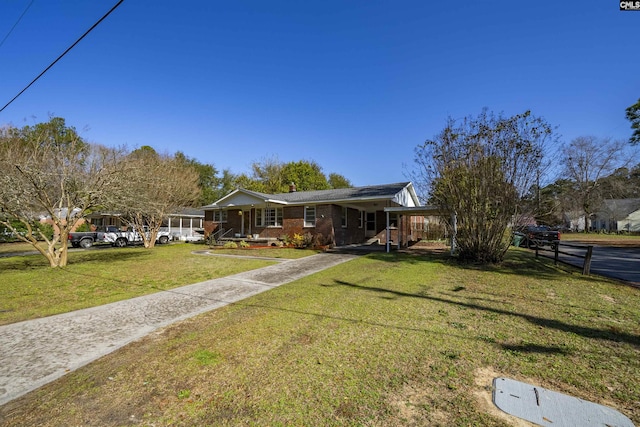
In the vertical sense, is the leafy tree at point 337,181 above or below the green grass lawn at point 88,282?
above

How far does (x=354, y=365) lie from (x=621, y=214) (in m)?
62.7

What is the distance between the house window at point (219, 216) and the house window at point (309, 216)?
27.4 feet

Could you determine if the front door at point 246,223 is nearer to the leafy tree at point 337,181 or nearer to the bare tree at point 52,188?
the bare tree at point 52,188

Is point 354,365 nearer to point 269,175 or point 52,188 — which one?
point 52,188

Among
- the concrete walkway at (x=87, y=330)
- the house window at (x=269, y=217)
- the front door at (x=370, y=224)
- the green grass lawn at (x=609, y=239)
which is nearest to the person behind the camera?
the concrete walkway at (x=87, y=330)

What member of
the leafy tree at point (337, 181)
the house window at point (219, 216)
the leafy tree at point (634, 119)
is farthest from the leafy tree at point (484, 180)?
the leafy tree at point (337, 181)

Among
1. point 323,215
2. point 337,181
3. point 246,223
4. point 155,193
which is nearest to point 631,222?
point 337,181

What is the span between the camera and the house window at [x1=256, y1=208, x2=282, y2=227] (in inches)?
842

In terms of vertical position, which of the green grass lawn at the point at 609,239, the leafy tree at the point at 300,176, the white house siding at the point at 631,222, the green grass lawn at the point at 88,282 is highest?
the leafy tree at the point at 300,176

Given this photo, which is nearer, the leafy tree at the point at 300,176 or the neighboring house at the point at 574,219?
the leafy tree at the point at 300,176

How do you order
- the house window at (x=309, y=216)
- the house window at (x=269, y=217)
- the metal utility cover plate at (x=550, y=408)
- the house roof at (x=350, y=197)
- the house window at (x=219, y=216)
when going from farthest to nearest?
the house window at (x=219, y=216), the house window at (x=269, y=217), the house window at (x=309, y=216), the house roof at (x=350, y=197), the metal utility cover plate at (x=550, y=408)

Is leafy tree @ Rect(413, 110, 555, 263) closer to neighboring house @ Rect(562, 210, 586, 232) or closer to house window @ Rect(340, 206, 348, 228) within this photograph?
house window @ Rect(340, 206, 348, 228)

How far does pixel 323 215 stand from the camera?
18797mm

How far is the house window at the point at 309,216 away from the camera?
19.4 metres
